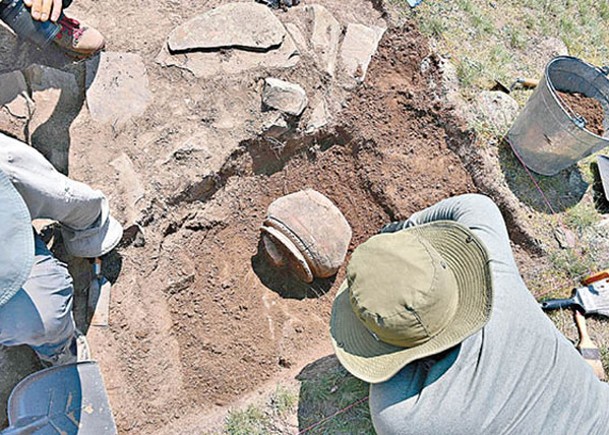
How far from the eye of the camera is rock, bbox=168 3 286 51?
10.8ft

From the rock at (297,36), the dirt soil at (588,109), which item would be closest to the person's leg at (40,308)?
the rock at (297,36)

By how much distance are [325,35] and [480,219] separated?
203cm

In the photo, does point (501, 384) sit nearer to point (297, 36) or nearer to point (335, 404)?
point (335, 404)

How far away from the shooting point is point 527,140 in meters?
3.38

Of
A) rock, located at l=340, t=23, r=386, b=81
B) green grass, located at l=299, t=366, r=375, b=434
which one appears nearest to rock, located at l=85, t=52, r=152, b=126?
rock, located at l=340, t=23, r=386, b=81

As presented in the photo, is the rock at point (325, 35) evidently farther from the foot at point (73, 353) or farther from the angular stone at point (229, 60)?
the foot at point (73, 353)

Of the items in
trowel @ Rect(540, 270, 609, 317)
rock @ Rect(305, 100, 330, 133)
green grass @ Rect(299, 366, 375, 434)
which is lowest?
green grass @ Rect(299, 366, 375, 434)

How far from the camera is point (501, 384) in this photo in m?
1.89

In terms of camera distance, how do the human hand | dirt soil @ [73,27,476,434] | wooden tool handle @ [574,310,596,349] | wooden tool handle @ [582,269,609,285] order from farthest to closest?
wooden tool handle @ [582,269,609,285], wooden tool handle @ [574,310,596,349], dirt soil @ [73,27,476,434], the human hand

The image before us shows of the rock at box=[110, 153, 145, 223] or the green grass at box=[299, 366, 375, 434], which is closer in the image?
the green grass at box=[299, 366, 375, 434]

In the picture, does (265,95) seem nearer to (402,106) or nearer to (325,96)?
(325,96)

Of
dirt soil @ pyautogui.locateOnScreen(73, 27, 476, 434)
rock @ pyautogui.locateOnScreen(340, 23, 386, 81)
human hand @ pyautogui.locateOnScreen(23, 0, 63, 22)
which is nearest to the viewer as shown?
human hand @ pyautogui.locateOnScreen(23, 0, 63, 22)

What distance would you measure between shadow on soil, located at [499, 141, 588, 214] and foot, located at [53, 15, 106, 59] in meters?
2.71

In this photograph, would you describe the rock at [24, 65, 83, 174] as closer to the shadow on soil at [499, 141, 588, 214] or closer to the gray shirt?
the gray shirt
